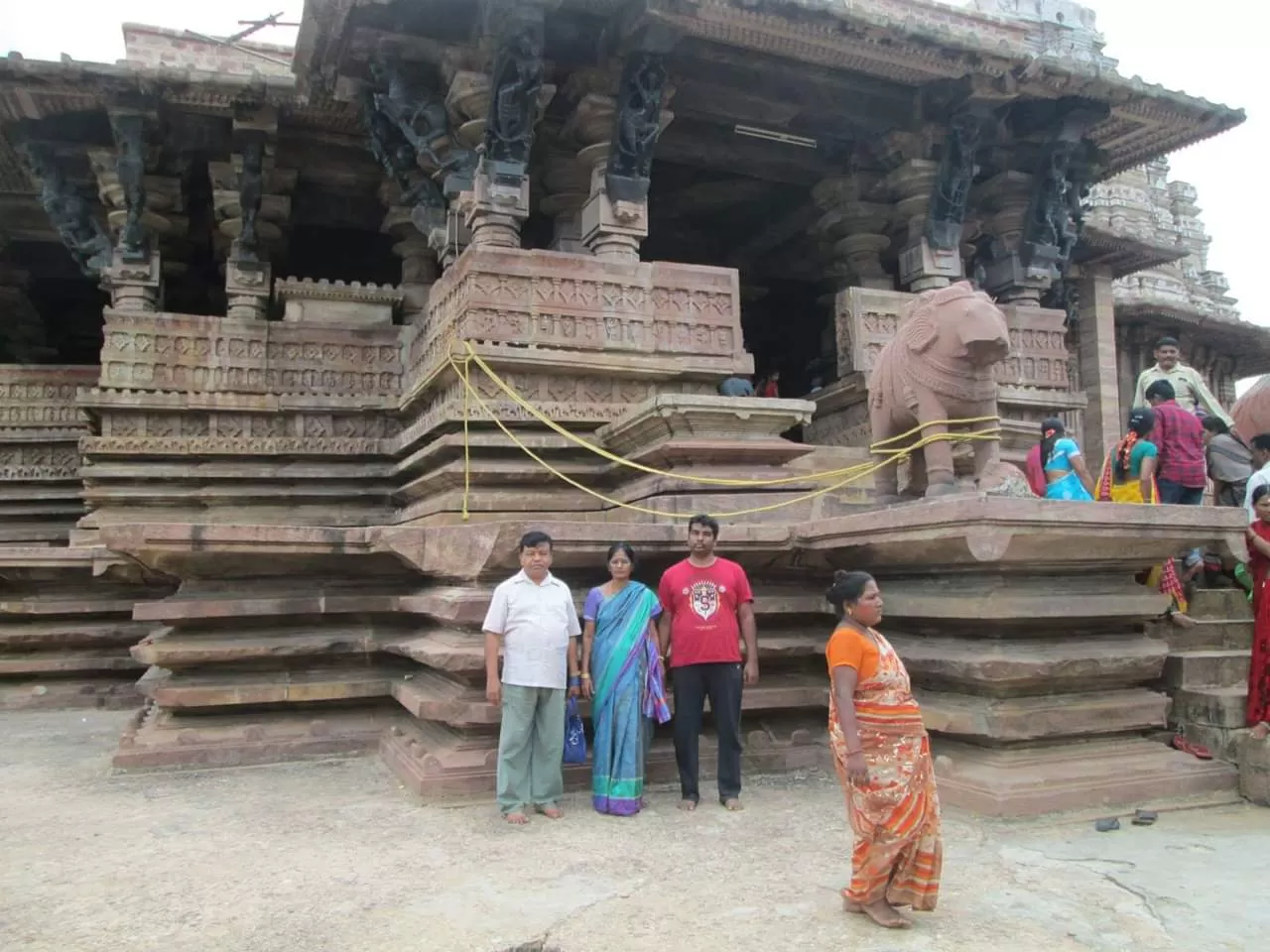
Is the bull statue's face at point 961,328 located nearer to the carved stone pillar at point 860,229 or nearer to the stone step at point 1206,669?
the stone step at point 1206,669

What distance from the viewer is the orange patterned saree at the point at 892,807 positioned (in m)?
3.30

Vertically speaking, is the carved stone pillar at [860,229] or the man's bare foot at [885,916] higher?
Answer: the carved stone pillar at [860,229]

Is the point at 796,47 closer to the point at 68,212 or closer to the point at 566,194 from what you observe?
the point at 566,194

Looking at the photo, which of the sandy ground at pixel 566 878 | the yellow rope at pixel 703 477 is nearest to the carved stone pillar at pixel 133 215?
the yellow rope at pixel 703 477

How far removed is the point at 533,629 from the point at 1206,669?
370 centimetres

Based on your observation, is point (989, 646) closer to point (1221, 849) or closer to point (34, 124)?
point (1221, 849)

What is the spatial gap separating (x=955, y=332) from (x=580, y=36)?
4597mm

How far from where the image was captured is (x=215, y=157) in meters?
10.6

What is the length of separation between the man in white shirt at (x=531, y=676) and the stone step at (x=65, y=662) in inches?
234

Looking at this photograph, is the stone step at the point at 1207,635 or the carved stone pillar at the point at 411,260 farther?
the carved stone pillar at the point at 411,260

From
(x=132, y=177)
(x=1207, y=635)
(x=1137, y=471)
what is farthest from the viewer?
(x=132, y=177)

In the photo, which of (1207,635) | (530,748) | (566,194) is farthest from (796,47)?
(530,748)

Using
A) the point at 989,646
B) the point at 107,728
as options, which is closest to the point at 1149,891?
the point at 989,646

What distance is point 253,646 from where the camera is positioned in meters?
6.24
